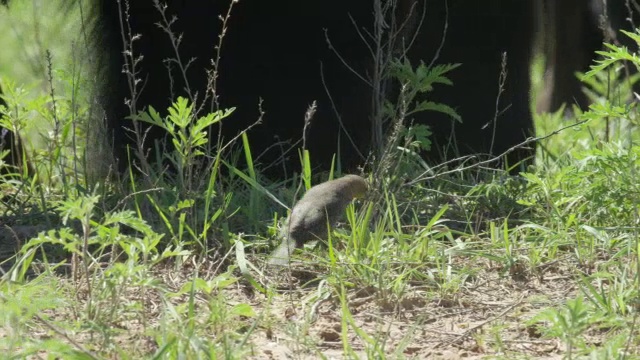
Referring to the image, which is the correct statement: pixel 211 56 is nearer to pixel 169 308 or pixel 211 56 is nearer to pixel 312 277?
pixel 312 277

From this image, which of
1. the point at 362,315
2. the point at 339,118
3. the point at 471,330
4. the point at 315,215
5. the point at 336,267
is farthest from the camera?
the point at 339,118

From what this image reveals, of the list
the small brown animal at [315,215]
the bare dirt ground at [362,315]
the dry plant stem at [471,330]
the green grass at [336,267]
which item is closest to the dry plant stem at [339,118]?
the green grass at [336,267]

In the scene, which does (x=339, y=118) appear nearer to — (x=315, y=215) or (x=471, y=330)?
(x=315, y=215)

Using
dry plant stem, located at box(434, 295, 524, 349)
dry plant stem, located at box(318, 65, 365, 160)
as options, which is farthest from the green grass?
dry plant stem, located at box(318, 65, 365, 160)

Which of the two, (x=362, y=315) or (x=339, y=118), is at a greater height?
(x=339, y=118)

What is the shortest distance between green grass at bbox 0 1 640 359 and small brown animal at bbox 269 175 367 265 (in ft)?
0.16

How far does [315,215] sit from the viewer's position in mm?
3463

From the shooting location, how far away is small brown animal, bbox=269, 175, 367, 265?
3438 millimetres

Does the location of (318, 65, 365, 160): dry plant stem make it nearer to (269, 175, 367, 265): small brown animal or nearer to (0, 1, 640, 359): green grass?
(0, 1, 640, 359): green grass

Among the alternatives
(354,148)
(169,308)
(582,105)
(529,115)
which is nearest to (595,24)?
(582,105)

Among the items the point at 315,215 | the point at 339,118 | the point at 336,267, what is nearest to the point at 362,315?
the point at 336,267

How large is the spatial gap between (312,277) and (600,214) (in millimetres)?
1044

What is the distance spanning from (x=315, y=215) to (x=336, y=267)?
0.26 metres

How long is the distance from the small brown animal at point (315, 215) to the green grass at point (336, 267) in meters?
0.05
